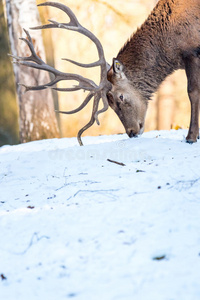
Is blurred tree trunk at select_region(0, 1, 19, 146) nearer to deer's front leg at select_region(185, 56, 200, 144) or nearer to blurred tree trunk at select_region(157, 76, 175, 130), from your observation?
blurred tree trunk at select_region(157, 76, 175, 130)

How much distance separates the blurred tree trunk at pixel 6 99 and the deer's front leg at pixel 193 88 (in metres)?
6.64

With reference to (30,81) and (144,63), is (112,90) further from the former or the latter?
(30,81)

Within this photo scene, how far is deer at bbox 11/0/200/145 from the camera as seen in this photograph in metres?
4.45

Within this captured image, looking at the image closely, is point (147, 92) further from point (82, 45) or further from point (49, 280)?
point (82, 45)

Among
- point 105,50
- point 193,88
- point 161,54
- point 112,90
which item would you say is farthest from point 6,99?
point 193,88

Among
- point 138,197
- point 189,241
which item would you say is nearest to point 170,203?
point 138,197

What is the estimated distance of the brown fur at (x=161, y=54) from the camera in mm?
4441

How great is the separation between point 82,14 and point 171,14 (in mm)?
5518

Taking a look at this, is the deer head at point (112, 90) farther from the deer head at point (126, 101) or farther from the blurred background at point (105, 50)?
the blurred background at point (105, 50)

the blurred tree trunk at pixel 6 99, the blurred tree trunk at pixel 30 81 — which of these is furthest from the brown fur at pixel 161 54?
the blurred tree trunk at pixel 6 99

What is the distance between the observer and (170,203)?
103 inches

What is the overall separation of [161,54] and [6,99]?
6565 mm

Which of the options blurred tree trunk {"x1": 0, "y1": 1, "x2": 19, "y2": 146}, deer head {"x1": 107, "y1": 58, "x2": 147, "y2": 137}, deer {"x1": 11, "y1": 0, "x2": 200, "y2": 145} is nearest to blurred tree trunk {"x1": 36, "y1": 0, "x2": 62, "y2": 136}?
blurred tree trunk {"x1": 0, "y1": 1, "x2": 19, "y2": 146}

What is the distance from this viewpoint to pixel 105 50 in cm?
969
